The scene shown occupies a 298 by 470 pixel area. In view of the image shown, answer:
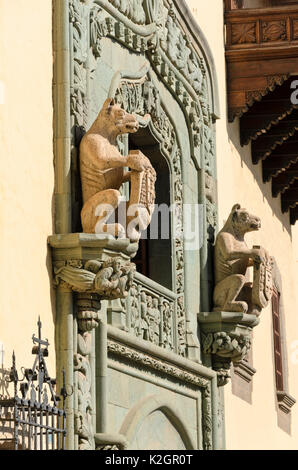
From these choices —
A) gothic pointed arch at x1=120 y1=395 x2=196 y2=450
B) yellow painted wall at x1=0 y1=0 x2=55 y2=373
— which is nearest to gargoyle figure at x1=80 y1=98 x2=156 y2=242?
yellow painted wall at x1=0 y1=0 x2=55 y2=373

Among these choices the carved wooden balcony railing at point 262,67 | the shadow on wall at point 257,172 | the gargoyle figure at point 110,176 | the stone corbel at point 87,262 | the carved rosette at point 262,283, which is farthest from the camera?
the shadow on wall at point 257,172

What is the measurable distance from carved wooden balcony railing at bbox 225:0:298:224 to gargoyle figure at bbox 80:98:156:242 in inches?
221

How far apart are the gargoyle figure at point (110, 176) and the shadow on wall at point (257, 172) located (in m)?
5.89

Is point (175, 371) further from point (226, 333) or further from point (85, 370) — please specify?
point (85, 370)

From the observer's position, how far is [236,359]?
15961 millimetres

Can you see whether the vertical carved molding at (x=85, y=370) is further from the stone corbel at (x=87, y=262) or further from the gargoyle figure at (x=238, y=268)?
the gargoyle figure at (x=238, y=268)

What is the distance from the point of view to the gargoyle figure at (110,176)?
12016 mm

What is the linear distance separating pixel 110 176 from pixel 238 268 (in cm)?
392

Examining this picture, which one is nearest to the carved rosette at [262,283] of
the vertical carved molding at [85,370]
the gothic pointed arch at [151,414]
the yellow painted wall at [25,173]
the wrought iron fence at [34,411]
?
the gothic pointed arch at [151,414]

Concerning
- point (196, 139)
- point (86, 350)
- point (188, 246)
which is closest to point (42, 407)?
point (86, 350)

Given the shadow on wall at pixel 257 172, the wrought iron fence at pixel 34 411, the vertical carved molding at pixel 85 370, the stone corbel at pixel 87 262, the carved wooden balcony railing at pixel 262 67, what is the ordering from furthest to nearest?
the shadow on wall at pixel 257 172
the carved wooden balcony railing at pixel 262 67
the vertical carved molding at pixel 85 370
the stone corbel at pixel 87 262
the wrought iron fence at pixel 34 411

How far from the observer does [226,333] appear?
51.5ft
